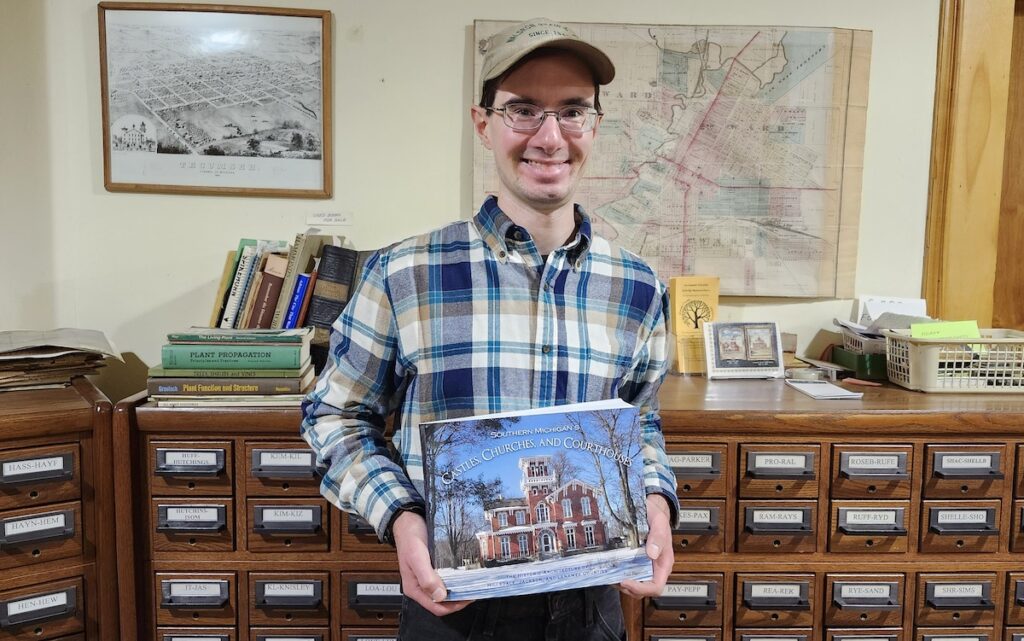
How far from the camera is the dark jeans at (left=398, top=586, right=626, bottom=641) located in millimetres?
896

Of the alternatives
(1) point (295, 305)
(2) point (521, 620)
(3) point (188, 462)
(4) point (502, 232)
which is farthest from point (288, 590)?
(4) point (502, 232)

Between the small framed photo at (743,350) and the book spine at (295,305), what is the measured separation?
105 cm

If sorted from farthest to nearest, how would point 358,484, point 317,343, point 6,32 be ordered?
point 6,32 → point 317,343 → point 358,484

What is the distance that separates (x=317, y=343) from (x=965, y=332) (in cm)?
161

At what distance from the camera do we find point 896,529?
154cm

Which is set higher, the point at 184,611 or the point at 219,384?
the point at 219,384

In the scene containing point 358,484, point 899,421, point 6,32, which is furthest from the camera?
point 6,32

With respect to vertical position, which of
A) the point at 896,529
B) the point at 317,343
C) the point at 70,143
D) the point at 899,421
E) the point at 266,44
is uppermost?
the point at 266,44

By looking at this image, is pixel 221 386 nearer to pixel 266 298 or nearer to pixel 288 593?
pixel 266 298

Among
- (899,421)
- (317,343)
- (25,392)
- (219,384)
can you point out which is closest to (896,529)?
(899,421)

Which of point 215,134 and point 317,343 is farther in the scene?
point 215,134

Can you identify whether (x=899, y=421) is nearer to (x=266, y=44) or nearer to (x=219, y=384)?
(x=219, y=384)

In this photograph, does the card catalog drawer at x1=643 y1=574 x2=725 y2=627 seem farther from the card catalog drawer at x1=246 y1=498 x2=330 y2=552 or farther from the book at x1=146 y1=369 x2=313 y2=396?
the book at x1=146 y1=369 x2=313 y2=396

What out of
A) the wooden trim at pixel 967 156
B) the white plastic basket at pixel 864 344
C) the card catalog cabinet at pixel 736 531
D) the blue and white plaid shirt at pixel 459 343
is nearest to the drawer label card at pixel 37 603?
the card catalog cabinet at pixel 736 531
